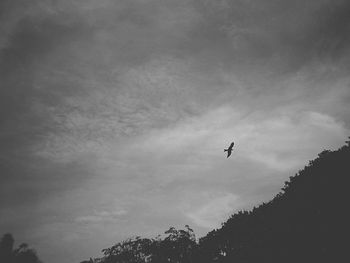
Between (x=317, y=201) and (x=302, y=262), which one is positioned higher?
(x=317, y=201)

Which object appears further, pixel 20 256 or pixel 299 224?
pixel 20 256

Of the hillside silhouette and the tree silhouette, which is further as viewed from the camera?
the tree silhouette

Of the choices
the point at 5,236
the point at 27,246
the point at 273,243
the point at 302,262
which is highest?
the point at 5,236

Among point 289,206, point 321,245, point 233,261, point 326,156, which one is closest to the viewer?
point 321,245

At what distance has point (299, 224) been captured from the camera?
89.8ft

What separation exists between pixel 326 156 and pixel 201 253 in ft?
80.6

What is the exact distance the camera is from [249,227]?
120 ft

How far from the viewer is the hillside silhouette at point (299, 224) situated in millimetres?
23781

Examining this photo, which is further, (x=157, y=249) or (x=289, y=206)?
(x=157, y=249)

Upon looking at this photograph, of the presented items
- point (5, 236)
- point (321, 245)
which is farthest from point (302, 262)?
point (5, 236)

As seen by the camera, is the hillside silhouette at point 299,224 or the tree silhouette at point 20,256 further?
the tree silhouette at point 20,256

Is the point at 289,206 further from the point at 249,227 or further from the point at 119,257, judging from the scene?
the point at 119,257

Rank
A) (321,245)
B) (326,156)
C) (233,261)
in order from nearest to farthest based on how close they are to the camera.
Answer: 1. (321,245)
2. (326,156)
3. (233,261)

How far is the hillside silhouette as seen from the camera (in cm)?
2378
